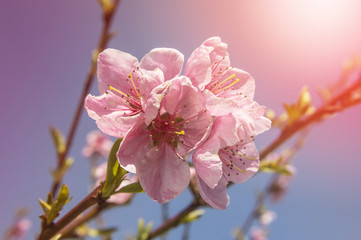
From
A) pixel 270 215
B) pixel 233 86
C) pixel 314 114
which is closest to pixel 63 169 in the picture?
pixel 233 86

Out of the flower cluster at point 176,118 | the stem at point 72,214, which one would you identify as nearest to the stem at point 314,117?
the flower cluster at point 176,118

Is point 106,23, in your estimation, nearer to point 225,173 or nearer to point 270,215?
point 225,173

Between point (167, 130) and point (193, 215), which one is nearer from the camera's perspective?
point (167, 130)

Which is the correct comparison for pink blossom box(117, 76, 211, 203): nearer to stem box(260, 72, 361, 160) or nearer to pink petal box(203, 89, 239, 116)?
pink petal box(203, 89, 239, 116)

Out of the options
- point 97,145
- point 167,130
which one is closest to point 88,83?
point 167,130

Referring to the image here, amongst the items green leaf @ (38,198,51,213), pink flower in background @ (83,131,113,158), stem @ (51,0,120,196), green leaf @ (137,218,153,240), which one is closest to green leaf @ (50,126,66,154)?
stem @ (51,0,120,196)

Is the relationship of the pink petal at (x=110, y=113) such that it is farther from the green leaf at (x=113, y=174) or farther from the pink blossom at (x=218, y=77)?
the pink blossom at (x=218, y=77)

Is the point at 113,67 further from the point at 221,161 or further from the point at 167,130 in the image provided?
the point at 221,161
